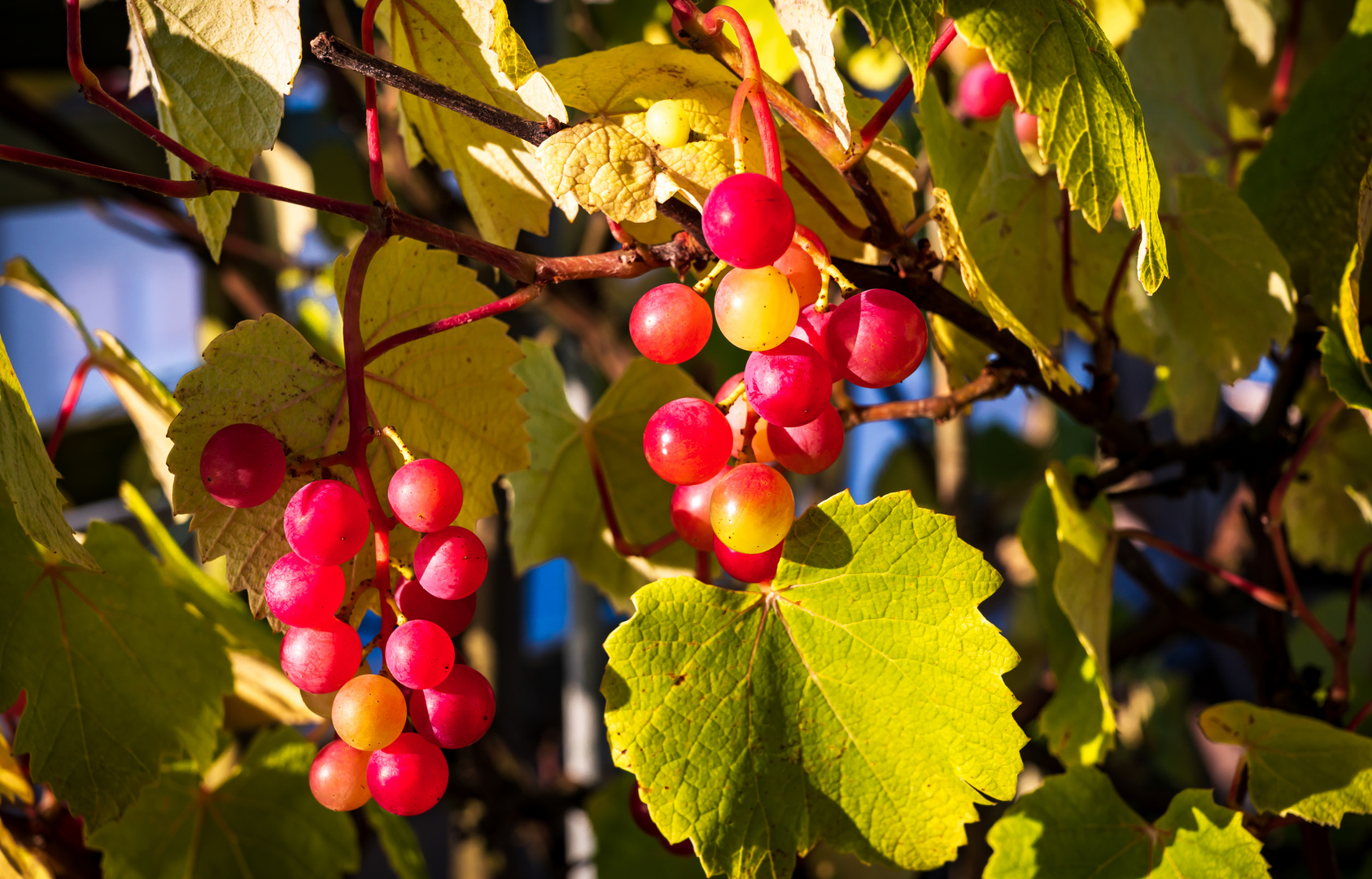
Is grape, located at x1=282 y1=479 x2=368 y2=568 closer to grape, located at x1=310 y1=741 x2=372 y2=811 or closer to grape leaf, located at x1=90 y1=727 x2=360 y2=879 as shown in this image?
grape, located at x1=310 y1=741 x2=372 y2=811

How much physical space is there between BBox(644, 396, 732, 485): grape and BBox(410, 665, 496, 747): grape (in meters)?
0.11

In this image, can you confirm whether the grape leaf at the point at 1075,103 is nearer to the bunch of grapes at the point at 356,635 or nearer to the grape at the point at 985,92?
the bunch of grapes at the point at 356,635

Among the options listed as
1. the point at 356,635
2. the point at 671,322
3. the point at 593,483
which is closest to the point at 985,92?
the point at 593,483

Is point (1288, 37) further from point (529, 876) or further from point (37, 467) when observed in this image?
point (529, 876)

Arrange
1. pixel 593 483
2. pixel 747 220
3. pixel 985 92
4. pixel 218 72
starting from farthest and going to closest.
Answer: pixel 985 92
pixel 593 483
pixel 218 72
pixel 747 220

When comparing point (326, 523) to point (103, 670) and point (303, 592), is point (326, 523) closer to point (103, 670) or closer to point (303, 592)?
point (303, 592)

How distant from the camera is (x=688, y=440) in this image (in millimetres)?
356

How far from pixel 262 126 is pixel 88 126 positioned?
3.97 feet

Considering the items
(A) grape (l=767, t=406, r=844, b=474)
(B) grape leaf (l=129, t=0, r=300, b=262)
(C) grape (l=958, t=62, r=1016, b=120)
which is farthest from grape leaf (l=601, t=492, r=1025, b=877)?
(C) grape (l=958, t=62, r=1016, b=120)

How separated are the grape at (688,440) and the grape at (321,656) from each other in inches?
5.3

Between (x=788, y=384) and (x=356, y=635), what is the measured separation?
0.62 ft

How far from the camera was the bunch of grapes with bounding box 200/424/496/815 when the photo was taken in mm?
346

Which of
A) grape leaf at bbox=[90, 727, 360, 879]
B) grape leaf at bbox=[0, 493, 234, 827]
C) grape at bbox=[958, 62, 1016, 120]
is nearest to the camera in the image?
grape leaf at bbox=[0, 493, 234, 827]

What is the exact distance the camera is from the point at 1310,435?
0.58 metres
